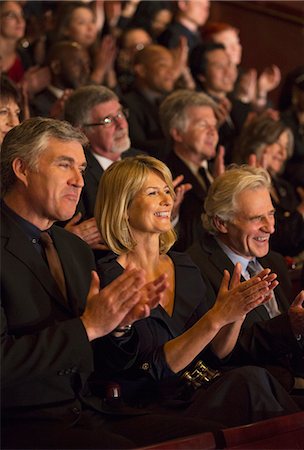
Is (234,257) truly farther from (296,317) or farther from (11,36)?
(11,36)

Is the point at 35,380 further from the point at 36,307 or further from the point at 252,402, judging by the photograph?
the point at 252,402

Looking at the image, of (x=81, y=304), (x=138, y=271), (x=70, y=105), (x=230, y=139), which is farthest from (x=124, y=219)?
(x=230, y=139)

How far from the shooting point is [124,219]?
2299mm

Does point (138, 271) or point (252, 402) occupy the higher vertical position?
point (138, 271)

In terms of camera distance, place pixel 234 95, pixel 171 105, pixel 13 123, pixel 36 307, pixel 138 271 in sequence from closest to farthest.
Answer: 1. pixel 138 271
2. pixel 36 307
3. pixel 13 123
4. pixel 171 105
5. pixel 234 95

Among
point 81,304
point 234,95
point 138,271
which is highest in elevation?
point 138,271

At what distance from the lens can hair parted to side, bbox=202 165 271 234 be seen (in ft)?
8.70

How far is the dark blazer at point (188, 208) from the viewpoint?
10.3 feet

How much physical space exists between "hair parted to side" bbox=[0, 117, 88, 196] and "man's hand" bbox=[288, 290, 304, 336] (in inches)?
30.6

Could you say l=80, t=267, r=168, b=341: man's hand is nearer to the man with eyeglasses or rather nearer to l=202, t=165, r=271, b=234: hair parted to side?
l=202, t=165, r=271, b=234: hair parted to side

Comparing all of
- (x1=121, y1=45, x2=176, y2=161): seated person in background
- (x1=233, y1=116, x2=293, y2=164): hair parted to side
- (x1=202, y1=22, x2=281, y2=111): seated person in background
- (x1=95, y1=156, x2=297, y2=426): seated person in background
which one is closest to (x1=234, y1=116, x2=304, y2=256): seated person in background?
(x1=233, y1=116, x2=293, y2=164): hair parted to side

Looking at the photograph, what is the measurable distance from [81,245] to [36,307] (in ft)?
0.84

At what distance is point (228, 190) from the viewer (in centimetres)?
267

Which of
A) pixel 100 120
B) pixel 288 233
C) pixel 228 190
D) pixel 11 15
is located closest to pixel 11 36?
pixel 11 15
